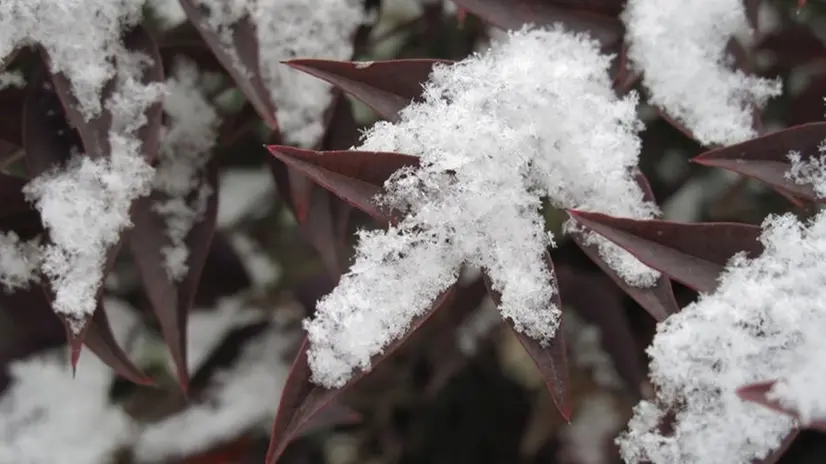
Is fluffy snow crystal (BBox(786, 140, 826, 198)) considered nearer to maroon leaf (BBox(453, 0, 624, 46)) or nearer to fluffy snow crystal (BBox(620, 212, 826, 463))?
fluffy snow crystal (BBox(620, 212, 826, 463))

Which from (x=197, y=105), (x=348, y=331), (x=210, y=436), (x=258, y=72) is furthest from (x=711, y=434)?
(x=210, y=436)

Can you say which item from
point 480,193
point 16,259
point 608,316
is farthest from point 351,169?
point 608,316

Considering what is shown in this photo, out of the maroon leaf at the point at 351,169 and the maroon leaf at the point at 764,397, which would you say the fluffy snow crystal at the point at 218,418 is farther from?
the maroon leaf at the point at 764,397

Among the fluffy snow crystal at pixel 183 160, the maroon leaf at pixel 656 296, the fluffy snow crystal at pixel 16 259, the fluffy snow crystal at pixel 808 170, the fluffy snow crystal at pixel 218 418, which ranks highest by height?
the fluffy snow crystal at pixel 808 170

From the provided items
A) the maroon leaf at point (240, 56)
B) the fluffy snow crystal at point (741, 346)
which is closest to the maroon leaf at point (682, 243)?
the fluffy snow crystal at point (741, 346)

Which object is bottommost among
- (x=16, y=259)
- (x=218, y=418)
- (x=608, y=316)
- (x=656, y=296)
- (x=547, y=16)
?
(x=218, y=418)

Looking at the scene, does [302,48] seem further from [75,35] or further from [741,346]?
[741,346]
